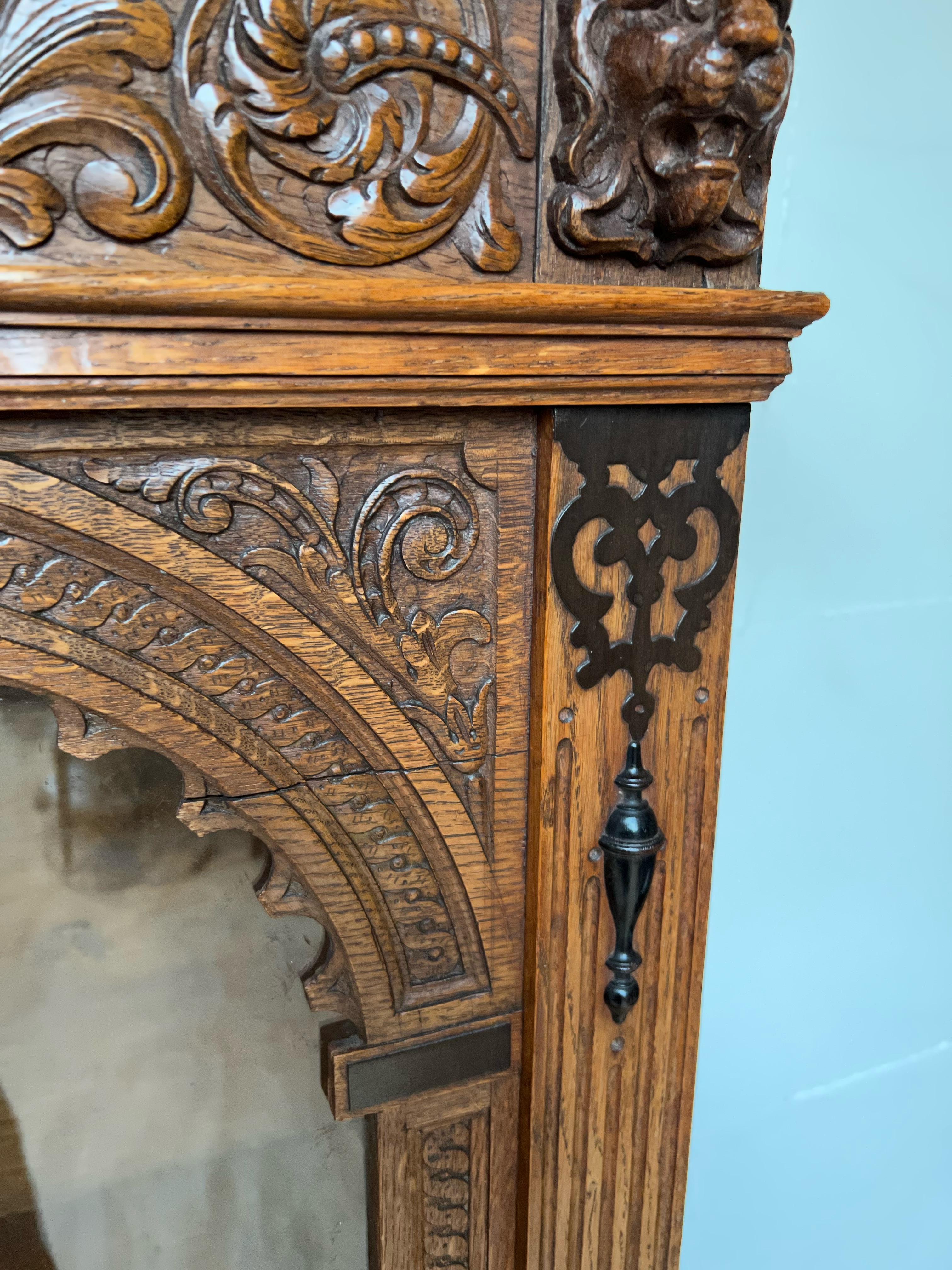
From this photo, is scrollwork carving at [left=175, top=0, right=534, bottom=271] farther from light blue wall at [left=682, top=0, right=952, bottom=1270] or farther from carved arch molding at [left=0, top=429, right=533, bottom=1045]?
light blue wall at [left=682, top=0, right=952, bottom=1270]

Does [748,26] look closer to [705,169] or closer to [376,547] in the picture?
[705,169]

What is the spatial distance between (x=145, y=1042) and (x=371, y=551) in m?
0.38

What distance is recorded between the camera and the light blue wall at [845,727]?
0.93 meters

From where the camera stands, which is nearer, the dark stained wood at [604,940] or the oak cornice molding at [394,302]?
the oak cornice molding at [394,302]

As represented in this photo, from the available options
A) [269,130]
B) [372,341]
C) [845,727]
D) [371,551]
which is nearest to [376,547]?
[371,551]

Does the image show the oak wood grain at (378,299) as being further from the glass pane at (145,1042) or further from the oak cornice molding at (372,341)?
the glass pane at (145,1042)

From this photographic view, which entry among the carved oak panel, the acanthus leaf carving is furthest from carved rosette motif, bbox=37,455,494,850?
the carved oak panel

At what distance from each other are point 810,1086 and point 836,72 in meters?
1.19

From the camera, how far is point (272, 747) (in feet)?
1.87

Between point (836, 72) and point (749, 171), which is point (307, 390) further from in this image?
point (836, 72)

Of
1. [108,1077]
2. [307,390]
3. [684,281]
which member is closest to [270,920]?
[108,1077]

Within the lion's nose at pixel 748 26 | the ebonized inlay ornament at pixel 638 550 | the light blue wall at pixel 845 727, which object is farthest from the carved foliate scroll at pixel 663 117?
the light blue wall at pixel 845 727

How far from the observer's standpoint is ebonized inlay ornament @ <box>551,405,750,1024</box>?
590mm

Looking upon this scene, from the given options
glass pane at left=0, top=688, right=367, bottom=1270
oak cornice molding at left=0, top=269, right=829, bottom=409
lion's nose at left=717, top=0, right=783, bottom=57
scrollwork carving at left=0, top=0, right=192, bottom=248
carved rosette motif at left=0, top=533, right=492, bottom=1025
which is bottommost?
glass pane at left=0, top=688, right=367, bottom=1270
